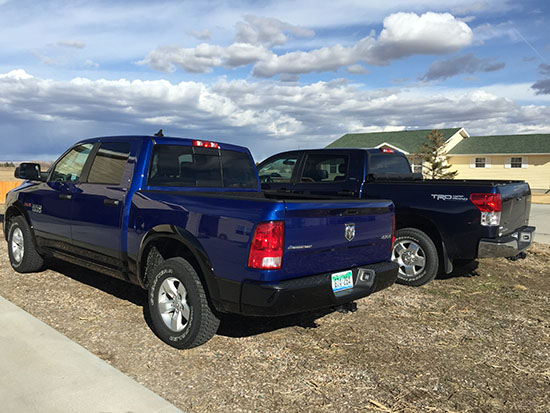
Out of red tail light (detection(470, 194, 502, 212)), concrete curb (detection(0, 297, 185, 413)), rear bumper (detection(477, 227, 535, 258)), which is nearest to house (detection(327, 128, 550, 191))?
rear bumper (detection(477, 227, 535, 258))

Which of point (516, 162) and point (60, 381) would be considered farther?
point (516, 162)

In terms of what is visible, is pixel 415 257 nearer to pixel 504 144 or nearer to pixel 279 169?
pixel 279 169

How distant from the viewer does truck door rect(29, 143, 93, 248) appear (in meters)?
5.71

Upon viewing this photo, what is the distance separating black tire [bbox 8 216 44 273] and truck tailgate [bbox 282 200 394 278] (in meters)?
4.36

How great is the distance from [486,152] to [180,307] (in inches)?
1496

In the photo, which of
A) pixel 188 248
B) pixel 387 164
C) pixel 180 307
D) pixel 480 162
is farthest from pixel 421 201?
pixel 480 162

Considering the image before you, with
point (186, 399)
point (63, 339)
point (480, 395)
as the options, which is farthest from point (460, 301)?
point (63, 339)

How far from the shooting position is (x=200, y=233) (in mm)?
4051

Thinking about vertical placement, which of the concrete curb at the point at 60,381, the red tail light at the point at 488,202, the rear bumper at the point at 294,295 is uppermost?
the red tail light at the point at 488,202

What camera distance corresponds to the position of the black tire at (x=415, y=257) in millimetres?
6711

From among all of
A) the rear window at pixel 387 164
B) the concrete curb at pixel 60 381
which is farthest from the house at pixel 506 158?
the concrete curb at pixel 60 381

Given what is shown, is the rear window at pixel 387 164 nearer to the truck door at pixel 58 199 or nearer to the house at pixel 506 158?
the truck door at pixel 58 199

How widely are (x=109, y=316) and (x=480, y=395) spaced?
11.9 feet

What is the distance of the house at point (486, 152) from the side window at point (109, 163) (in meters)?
33.9
